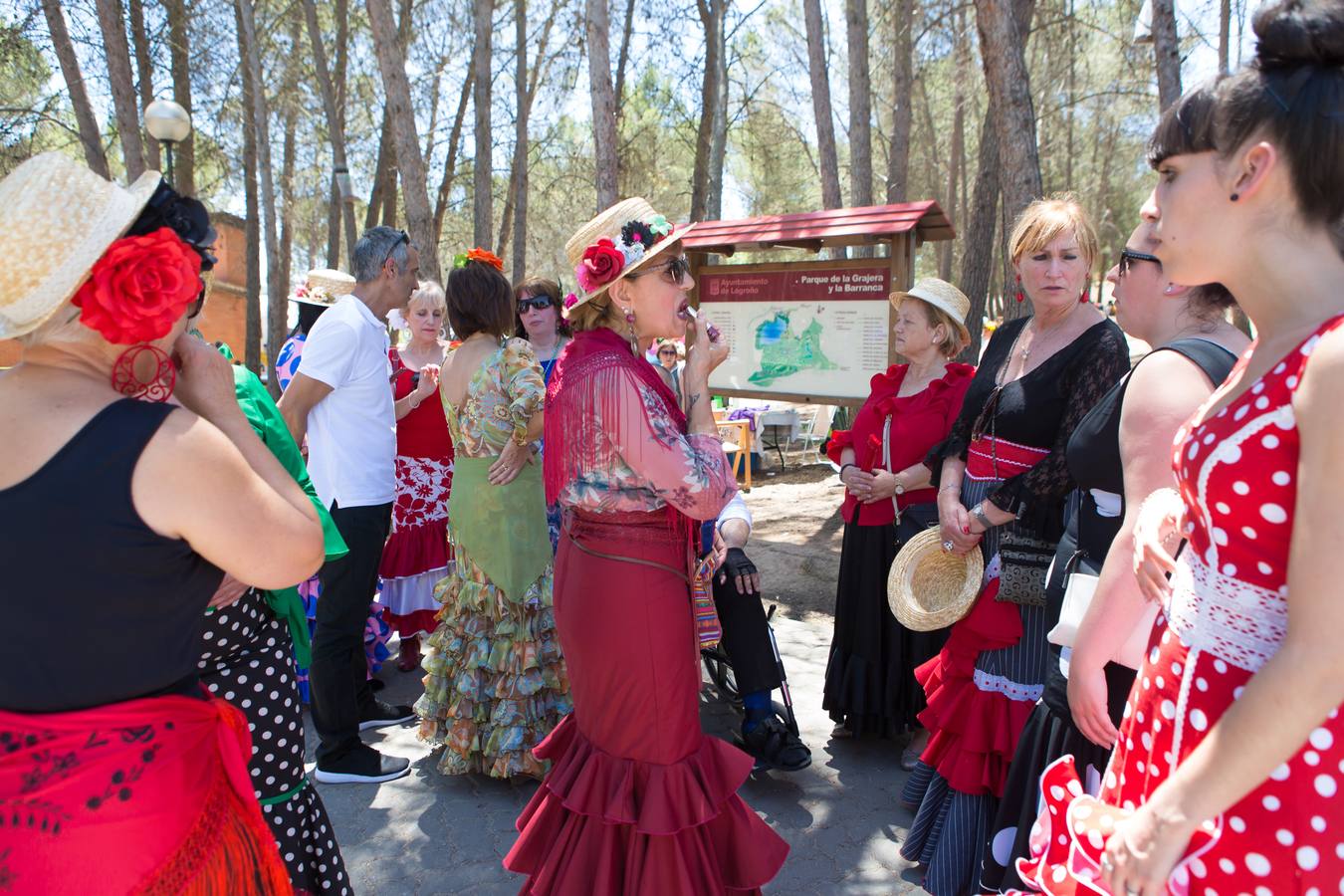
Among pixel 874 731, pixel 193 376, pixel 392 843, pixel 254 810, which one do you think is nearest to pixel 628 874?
pixel 254 810

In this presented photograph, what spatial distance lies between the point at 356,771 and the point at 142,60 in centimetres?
1329

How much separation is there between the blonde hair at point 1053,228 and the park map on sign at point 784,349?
2714mm

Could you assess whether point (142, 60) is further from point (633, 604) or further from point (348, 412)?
point (633, 604)

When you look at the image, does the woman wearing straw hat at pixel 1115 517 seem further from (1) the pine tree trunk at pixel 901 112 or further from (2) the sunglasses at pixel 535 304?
(1) the pine tree trunk at pixel 901 112

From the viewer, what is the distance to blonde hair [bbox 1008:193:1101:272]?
2875mm

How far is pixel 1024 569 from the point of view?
2.75m

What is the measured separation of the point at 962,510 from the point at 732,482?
44.1 inches

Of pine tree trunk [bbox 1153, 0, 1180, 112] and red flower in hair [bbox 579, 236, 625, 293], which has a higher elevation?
pine tree trunk [bbox 1153, 0, 1180, 112]

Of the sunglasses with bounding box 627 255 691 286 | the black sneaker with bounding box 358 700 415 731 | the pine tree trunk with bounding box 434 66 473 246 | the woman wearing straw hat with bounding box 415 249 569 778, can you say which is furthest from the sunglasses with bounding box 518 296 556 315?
the pine tree trunk with bounding box 434 66 473 246

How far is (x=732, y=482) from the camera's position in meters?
2.32

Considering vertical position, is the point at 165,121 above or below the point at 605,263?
above

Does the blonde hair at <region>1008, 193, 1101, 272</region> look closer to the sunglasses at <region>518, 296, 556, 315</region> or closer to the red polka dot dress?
the red polka dot dress

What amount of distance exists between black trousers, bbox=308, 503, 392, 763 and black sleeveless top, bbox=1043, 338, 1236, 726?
262 centimetres

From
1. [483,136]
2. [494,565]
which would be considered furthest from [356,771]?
[483,136]
